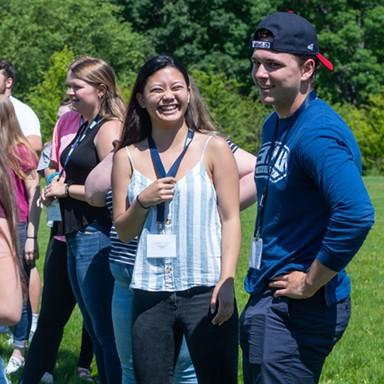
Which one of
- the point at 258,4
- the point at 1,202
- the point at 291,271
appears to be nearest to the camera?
the point at 1,202

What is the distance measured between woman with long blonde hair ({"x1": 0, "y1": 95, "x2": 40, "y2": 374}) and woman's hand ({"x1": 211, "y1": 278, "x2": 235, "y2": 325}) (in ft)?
7.91

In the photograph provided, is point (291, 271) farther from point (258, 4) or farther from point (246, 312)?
point (258, 4)

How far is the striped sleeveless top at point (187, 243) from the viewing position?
427 centimetres

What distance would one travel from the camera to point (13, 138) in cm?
645

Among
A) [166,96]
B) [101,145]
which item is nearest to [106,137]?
[101,145]

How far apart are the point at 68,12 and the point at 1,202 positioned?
41.6 meters

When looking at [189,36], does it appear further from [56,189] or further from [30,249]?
[56,189]

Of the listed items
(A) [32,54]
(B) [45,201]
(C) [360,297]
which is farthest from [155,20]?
(B) [45,201]

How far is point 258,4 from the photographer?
4694cm

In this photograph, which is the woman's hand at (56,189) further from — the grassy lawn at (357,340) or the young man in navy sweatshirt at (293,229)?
the young man in navy sweatshirt at (293,229)

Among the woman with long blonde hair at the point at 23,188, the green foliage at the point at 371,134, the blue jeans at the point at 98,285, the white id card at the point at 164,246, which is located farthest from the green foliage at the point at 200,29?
the white id card at the point at 164,246

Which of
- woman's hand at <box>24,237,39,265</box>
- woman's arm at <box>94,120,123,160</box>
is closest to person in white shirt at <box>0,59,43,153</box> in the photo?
woman's hand at <box>24,237,39,265</box>

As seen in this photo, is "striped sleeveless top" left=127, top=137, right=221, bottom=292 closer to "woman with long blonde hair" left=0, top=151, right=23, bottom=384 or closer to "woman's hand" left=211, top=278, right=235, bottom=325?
"woman's hand" left=211, top=278, right=235, bottom=325

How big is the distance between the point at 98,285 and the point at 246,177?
1.13m
